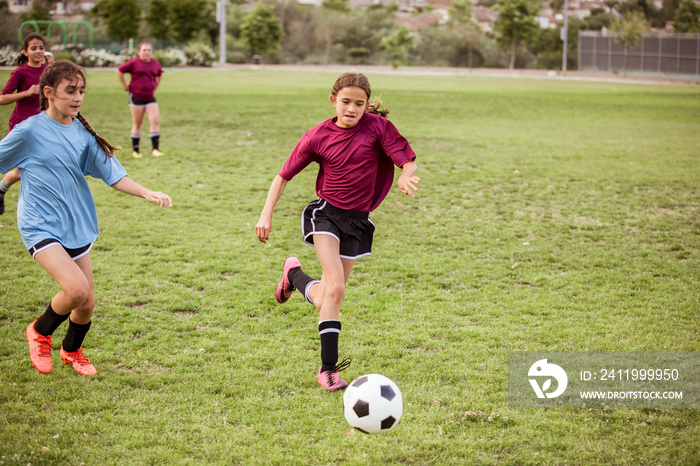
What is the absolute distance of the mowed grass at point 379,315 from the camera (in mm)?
3504

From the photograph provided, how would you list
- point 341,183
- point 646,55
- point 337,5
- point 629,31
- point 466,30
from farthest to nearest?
1. point 337,5
2. point 466,30
3. point 646,55
4. point 629,31
5. point 341,183

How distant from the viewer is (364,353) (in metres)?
4.57

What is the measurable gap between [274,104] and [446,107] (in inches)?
236

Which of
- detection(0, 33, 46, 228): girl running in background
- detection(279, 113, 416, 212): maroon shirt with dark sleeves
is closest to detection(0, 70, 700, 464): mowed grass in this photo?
detection(279, 113, 416, 212): maroon shirt with dark sleeves

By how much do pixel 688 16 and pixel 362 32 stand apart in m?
33.5

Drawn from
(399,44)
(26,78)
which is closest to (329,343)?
(26,78)

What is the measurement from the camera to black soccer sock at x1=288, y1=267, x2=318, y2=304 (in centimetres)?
474

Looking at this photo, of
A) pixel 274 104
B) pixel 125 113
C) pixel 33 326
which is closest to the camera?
pixel 33 326

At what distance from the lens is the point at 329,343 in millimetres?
4098

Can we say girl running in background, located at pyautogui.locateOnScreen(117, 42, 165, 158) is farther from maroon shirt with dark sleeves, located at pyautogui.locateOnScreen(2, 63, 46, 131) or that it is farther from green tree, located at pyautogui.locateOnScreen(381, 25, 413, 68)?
green tree, located at pyautogui.locateOnScreen(381, 25, 413, 68)

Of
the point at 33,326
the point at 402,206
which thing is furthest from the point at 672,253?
the point at 33,326

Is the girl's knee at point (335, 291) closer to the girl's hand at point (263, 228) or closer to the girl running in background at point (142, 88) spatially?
the girl's hand at point (263, 228)

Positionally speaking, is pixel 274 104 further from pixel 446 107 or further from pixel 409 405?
pixel 409 405

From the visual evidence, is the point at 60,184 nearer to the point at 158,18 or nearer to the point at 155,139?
the point at 155,139
